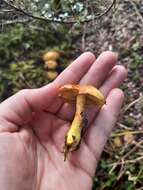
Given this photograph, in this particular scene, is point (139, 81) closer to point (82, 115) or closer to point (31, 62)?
point (31, 62)

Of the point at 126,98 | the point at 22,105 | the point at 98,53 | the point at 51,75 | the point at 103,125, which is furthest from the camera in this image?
the point at 98,53

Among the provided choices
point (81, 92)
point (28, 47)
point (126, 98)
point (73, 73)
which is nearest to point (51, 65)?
point (28, 47)

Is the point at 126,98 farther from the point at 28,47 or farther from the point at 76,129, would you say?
the point at 76,129

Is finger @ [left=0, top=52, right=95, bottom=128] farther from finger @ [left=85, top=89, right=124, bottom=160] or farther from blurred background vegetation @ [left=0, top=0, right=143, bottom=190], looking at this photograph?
blurred background vegetation @ [left=0, top=0, right=143, bottom=190]

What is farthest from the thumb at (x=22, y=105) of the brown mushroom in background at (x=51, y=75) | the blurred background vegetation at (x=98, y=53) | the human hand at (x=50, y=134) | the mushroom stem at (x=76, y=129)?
the brown mushroom in background at (x=51, y=75)

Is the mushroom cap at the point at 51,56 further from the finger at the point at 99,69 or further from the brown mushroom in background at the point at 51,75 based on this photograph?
the finger at the point at 99,69

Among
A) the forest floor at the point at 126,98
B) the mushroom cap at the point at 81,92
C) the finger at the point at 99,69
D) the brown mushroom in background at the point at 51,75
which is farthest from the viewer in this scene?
the brown mushroom in background at the point at 51,75
